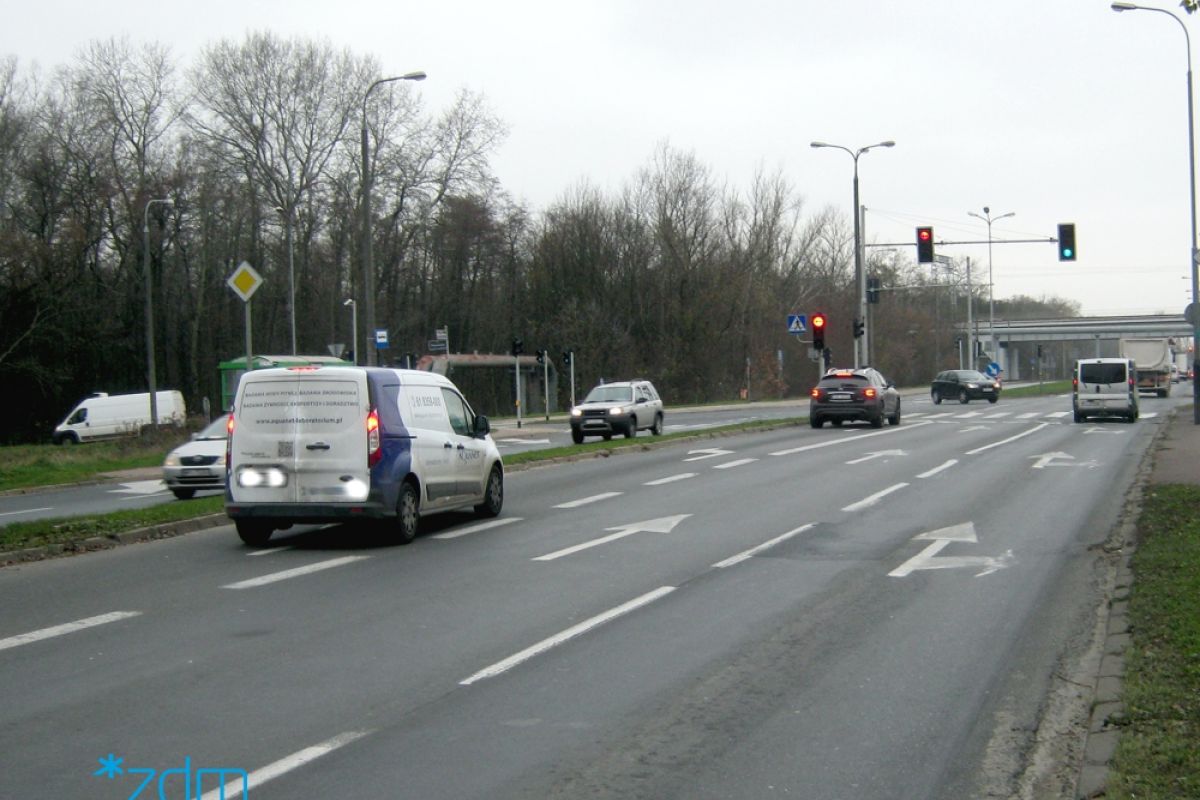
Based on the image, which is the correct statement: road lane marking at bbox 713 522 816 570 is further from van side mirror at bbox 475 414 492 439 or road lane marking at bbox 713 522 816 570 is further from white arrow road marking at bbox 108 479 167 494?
white arrow road marking at bbox 108 479 167 494

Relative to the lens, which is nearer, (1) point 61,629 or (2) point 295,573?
(1) point 61,629

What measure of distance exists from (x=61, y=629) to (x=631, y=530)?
7.03 meters

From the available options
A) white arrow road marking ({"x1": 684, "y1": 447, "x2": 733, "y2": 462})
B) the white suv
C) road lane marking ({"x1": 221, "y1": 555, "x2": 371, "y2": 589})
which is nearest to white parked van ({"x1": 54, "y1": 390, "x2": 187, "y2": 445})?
the white suv

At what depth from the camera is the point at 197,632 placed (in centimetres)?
898

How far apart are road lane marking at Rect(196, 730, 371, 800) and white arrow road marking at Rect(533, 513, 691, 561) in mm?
6322

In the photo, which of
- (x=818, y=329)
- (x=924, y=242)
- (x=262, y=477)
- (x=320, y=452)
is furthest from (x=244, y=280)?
(x=924, y=242)

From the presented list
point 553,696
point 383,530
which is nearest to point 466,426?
point 383,530

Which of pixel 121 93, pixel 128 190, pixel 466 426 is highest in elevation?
pixel 121 93

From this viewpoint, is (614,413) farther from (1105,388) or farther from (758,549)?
(758,549)

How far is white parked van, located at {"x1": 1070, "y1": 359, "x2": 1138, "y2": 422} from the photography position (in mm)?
41031

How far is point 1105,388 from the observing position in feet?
135

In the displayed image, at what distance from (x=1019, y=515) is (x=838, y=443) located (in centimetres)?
1467

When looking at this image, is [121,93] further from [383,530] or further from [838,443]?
[383,530]

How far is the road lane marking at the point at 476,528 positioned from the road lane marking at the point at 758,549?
11.1 ft
